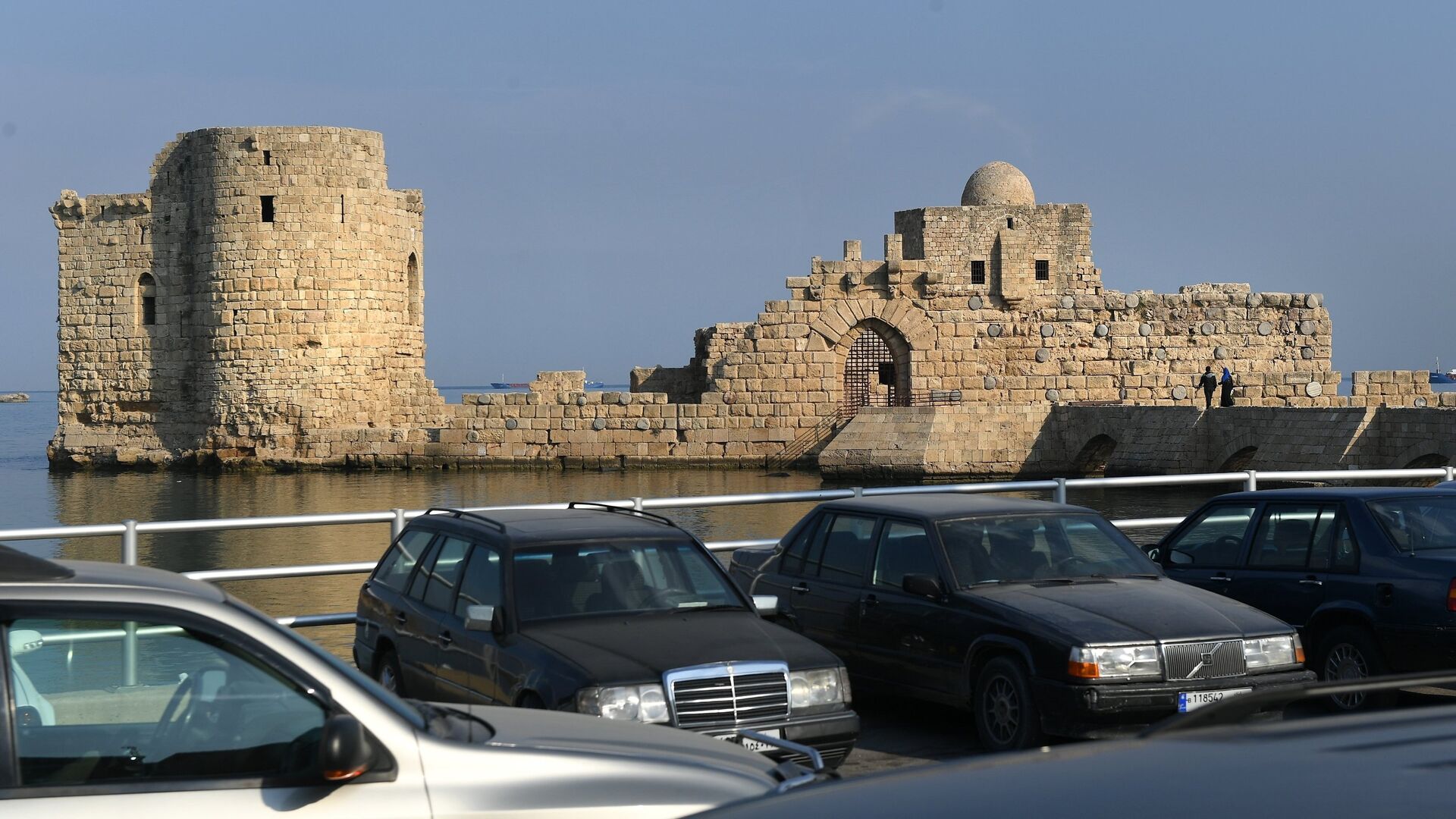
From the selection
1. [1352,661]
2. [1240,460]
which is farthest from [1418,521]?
[1240,460]

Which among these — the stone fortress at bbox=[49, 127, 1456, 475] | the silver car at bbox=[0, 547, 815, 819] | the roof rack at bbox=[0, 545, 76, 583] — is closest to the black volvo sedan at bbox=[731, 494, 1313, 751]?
the silver car at bbox=[0, 547, 815, 819]

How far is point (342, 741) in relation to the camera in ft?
12.3

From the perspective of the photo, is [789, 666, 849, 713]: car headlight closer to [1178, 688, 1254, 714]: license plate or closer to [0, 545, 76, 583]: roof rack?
[1178, 688, 1254, 714]: license plate

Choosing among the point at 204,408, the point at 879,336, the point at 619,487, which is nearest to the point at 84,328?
the point at 204,408

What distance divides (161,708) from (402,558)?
4.17 meters

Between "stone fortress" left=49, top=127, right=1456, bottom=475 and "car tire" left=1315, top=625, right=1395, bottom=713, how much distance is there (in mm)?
23742

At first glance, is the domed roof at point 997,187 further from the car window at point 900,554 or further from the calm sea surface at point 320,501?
the car window at point 900,554

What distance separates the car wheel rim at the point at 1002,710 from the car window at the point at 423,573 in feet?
9.44

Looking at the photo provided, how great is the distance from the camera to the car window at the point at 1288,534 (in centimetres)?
874

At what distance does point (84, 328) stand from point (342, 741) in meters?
38.3

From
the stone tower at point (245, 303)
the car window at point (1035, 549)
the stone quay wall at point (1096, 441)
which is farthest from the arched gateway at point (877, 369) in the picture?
the car window at point (1035, 549)

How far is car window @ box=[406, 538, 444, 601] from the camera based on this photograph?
786 centimetres

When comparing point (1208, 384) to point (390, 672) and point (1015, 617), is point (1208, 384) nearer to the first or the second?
point (1015, 617)

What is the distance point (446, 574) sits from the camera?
7.75 meters
